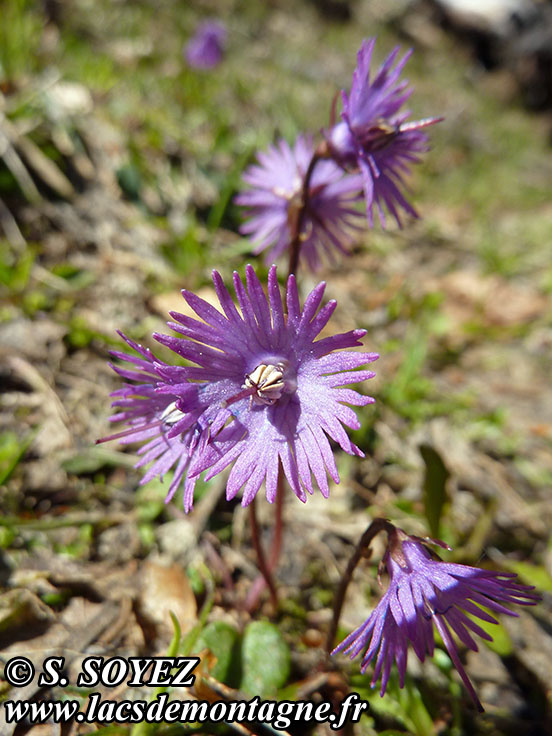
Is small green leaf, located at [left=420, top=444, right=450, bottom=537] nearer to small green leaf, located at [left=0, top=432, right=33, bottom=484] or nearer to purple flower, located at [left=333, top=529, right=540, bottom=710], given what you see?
purple flower, located at [left=333, top=529, right=540, bottom=710]

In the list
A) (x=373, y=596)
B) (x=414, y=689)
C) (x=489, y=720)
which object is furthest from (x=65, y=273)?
(x=489, y=720)

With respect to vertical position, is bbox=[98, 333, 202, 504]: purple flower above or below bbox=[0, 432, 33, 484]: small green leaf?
below

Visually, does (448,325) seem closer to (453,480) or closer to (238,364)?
(453,480)

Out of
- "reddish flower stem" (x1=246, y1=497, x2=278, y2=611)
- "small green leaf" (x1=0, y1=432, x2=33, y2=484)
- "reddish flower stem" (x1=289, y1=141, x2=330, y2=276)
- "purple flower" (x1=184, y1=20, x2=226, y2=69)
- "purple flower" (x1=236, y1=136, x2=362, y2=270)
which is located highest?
"purple flower" (x1=184, y1=20, x2=226, y2=69)

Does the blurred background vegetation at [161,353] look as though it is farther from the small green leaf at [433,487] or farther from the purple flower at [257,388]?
the purple flower at [257,388]

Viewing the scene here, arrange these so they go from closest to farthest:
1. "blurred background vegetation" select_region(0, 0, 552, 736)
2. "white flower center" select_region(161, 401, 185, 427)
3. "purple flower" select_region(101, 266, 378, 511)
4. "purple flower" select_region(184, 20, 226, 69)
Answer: "purple flower" select_region(101, 266, 378, 511) < "white flower center" select_region(161, 401, 185, 427) < "blurred background vegetation" select_region(0, 0, 552, 736) < "purple flower" select_region(184, 20, 226, 69)

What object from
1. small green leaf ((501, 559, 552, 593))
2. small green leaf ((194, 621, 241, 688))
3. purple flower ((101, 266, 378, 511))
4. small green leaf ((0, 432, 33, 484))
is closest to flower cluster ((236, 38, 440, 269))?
purple flower ((101, 266, 378, 511))

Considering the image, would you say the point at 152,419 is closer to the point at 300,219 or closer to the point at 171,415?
the point at 171,415
